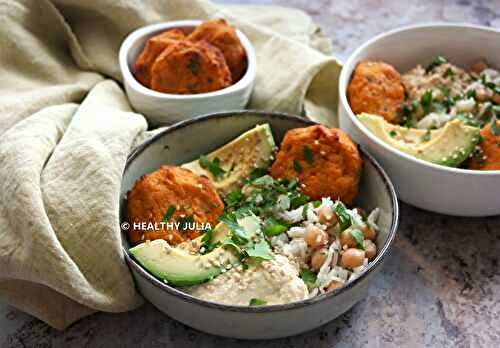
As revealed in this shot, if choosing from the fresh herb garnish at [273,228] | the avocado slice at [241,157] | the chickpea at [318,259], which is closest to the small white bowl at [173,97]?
the avocado slice at [241,157]

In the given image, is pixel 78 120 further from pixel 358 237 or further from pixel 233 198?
pixel 358 237

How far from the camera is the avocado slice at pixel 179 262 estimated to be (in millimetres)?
1082

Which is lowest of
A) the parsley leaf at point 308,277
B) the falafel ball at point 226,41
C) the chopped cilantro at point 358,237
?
the parsley leaf at point 308,277

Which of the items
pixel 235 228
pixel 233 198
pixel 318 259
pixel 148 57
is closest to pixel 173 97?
pixel 148 57

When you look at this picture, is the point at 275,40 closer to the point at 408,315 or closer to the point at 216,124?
the point at 216,124

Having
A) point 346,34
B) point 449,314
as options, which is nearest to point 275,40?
point 346,34

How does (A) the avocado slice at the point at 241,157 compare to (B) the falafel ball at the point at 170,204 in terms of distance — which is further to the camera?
(A) the avocado slice at the point at 241,157

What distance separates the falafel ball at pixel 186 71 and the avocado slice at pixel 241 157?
6.4 inches

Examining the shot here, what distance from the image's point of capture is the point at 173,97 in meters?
1.39

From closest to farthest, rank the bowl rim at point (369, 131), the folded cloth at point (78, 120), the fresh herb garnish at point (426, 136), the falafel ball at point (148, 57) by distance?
the folded cloth at point (78, 120), the bowl rim at point (369, 131), the fresh herb garnish at point (426, 136), the falafel ball at point (148, 57)

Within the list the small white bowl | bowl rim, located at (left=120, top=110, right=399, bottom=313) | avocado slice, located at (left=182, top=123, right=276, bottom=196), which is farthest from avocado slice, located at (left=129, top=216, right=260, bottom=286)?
the small white bowl

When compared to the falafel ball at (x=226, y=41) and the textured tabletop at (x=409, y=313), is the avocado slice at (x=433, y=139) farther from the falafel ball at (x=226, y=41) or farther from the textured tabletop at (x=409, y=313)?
the falafel ball at (x=226, y=41)

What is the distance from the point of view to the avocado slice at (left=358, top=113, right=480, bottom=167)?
1310 millimetres

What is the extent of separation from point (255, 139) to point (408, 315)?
18.0 inches
